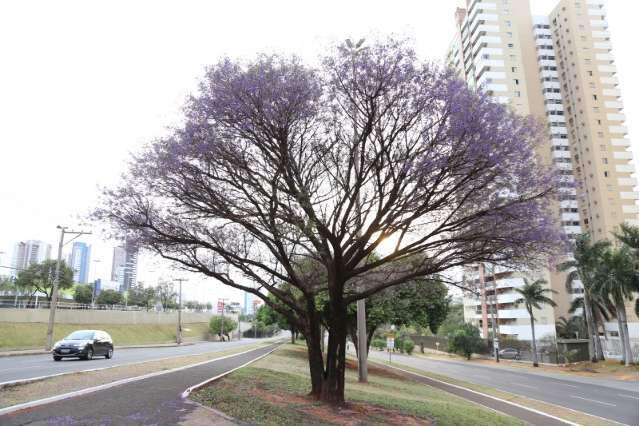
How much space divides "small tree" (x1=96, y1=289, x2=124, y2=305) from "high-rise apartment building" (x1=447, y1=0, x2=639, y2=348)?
65719 millimetres

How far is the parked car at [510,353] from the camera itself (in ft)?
186

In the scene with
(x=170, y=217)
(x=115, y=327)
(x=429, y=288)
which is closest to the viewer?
(x=170, y=217)

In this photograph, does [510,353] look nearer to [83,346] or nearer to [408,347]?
[408,347]

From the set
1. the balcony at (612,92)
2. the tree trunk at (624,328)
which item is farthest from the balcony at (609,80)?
the tree trunk at (624,328)

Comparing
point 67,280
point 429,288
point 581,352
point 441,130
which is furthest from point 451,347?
point 441,130

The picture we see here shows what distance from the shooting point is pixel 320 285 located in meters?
14.8

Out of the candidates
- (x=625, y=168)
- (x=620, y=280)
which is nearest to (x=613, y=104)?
(x=625, y=168)

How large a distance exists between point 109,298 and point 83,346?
71673 millimetres

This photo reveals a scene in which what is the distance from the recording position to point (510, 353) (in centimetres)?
5741

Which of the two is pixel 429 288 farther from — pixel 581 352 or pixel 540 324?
pixel 540 324

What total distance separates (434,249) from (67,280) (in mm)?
65800

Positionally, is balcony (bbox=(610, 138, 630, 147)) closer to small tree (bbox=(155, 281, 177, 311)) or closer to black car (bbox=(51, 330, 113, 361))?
small tree (bbox=(155, 281, 177, 311))

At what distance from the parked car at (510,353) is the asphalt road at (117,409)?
54.8 metres

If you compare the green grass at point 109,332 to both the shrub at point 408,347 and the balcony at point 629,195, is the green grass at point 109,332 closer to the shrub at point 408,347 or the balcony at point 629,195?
the shrub at point 408,347
